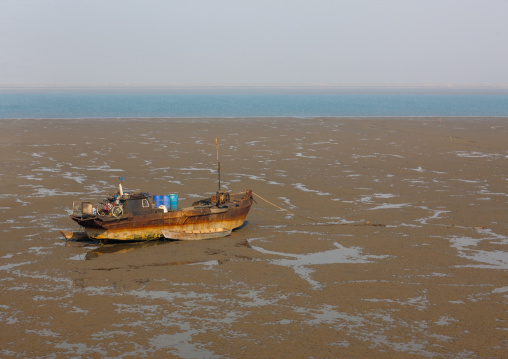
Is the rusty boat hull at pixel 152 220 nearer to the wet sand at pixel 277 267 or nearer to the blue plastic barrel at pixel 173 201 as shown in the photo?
the wet sand at pixel 277 267

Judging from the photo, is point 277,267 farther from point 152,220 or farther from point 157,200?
point 157,200

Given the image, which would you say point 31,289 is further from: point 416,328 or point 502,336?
point 502,336

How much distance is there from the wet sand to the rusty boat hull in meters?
0.65

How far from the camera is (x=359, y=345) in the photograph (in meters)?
18.3

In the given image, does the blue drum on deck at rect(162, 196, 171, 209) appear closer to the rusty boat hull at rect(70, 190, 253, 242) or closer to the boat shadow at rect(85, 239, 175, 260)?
the rusty boat hull at rect(70, 190, 253, 242)

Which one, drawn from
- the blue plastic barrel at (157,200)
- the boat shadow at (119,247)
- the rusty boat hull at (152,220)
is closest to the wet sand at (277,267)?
the boat shadow at (119,247)

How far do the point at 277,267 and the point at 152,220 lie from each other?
23.0 feet

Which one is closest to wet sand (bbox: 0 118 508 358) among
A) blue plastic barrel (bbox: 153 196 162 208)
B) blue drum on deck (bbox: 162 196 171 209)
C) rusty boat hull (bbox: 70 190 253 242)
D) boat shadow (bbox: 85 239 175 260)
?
boat shadow (bbox: 85 239 175 260)

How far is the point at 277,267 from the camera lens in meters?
25.6

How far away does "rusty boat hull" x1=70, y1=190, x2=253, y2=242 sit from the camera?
1118 inches

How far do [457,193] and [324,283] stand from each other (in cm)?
1962

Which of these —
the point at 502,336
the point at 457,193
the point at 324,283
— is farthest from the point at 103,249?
the point at 457,193

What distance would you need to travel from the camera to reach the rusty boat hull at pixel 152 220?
2841 cm

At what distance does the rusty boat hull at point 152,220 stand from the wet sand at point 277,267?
0.65 meters
